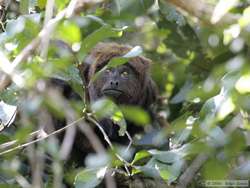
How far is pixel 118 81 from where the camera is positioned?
5941 millimetres

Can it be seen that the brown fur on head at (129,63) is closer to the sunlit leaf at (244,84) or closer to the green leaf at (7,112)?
the green leaf at (7,112)

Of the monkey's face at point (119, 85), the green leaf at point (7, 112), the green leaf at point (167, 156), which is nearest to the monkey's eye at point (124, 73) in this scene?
the monkey's face at point (119, 85)

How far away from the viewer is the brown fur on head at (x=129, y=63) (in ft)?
19.6

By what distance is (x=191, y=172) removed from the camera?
4184mm

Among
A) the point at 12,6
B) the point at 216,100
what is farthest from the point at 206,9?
the point at 12,6

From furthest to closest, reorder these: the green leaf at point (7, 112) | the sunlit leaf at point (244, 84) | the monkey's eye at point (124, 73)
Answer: the monkey's eye at point (124, 73)
the green leaf at point (7, 112)
the sunlit leaf at point (244, 84)

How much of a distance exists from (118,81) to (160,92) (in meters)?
0.98

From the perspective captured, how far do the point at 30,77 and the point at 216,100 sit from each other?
3.51ft

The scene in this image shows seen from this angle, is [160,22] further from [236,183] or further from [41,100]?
[41,100]

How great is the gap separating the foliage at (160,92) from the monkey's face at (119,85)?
332mm

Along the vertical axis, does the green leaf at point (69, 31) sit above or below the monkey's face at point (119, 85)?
above

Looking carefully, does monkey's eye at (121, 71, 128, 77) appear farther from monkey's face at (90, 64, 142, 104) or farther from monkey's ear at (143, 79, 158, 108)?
monkey's ear at (143, 79, 158, 108)

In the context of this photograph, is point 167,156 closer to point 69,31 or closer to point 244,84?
point 244,84

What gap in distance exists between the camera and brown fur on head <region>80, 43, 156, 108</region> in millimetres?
5988
